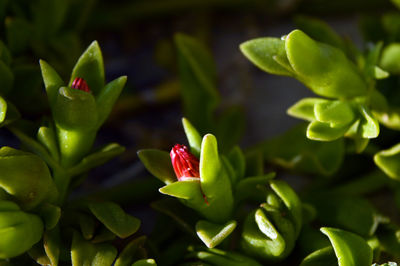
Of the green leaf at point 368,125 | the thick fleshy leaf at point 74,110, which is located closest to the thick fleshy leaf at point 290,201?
the green leaf at point 368,125

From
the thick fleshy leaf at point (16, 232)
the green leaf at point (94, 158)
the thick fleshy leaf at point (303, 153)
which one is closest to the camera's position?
the thick fleshy leaf at point (16, 232)

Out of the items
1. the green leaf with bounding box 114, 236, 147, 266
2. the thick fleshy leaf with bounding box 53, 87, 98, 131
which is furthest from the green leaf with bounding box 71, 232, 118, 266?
the thick fleshy leaf with bounding box 53, 87, 98, 131

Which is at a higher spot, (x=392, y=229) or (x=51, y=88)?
(x=51, y=88)

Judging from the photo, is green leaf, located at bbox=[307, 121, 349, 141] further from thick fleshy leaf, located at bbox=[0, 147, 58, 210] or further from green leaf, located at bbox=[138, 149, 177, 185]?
thick fleshy leaf, located at bbox=[0, 147, 58, 210]

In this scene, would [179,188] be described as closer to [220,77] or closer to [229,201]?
[229,201]

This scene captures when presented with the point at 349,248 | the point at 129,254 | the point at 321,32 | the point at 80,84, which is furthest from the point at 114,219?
the point at 321,32

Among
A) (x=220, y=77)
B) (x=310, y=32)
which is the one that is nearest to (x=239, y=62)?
(x=220, y=77)

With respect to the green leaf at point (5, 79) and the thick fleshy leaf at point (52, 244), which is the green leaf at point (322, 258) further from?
the green leaf at point (5, 79)
